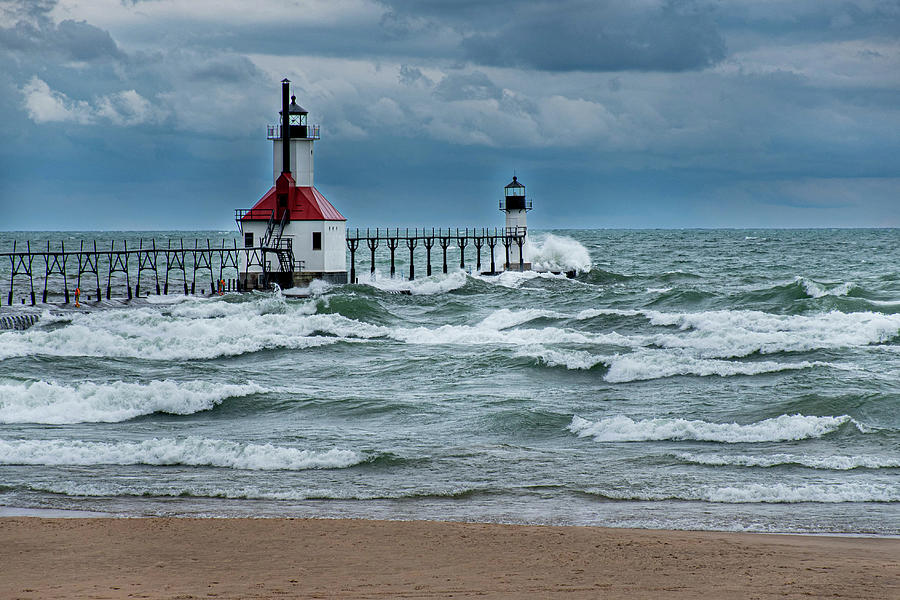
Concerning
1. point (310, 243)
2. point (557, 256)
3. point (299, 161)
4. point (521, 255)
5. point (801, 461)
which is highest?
point (299, 161)

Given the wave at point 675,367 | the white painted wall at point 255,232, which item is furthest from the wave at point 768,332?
the white painted wall at point 255,232

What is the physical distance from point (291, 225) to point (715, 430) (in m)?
35.5

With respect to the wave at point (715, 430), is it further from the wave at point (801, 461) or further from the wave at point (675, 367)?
the wave at point (675, 367)

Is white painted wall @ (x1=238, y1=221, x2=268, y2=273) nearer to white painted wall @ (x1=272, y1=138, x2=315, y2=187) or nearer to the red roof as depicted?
the red roof

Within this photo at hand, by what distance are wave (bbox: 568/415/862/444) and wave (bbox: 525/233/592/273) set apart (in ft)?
169

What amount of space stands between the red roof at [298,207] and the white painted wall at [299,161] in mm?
499

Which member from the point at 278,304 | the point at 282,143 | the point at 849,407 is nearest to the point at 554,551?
the point at 849,407

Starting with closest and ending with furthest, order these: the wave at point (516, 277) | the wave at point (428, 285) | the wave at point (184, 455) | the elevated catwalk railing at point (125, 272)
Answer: the wave at point (184, 455)
the elevated catwalk railing at point (125, 272)
the wave at point (428, 285)
the wave at point (516, 277)

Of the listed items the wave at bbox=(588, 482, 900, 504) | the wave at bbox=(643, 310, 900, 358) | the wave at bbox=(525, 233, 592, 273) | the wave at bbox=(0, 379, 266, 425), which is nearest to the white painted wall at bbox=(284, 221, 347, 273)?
the wave at bbox=(643, 310, 900, 358)

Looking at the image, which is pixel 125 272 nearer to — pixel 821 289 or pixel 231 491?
pixel 821 289

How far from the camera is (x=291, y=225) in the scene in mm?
48781

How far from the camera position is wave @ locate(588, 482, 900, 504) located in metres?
11.6

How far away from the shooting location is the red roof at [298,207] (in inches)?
1922

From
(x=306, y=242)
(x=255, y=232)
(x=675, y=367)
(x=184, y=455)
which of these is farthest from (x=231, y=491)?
(x=255, y=232)
